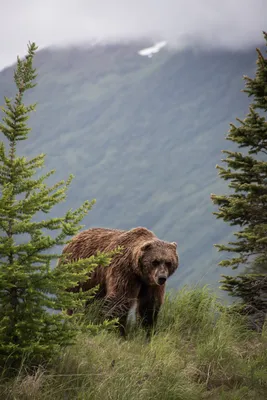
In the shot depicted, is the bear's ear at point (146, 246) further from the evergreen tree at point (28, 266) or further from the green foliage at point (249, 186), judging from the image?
the evergreen tree at point (28, 266)

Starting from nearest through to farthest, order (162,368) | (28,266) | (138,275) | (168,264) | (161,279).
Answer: (28,266) < (162,368) < (161,279) < (168,264) < (138,275)

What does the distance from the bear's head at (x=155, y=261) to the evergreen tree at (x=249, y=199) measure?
5.59 feet

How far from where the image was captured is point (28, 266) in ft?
14.5

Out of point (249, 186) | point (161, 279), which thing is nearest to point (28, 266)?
point (161, 279)

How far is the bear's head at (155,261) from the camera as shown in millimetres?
6902

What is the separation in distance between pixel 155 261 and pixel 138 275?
373 mm

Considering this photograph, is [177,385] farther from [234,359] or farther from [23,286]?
[23,286]

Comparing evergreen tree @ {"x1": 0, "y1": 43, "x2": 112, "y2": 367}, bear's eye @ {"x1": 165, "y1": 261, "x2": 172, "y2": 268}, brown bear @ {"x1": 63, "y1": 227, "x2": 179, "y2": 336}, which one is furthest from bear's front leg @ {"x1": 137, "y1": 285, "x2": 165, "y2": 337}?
evergreen tree @ {"x1": 0, "y1": 43, "x2": 112, "y2": 367}

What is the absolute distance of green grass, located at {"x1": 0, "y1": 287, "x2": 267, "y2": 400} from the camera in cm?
440

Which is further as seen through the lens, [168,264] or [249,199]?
[249,199]

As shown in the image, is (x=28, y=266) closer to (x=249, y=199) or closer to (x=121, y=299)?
(x=121, y=299)

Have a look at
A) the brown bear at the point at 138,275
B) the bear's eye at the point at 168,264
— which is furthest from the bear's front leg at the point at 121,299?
the bear's eye at the point at 168,264

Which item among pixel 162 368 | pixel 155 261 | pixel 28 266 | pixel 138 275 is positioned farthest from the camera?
pixel 138 275

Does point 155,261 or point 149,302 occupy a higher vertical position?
point 155,261
